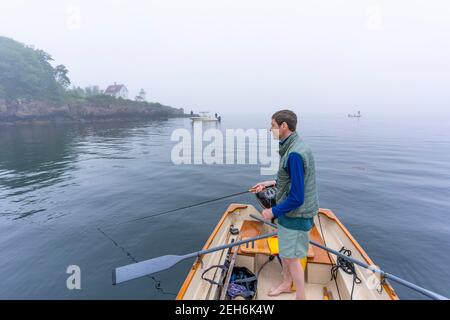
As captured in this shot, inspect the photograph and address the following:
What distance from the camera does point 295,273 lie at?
3398 mm

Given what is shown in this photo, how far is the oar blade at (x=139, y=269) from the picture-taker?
12.0ft

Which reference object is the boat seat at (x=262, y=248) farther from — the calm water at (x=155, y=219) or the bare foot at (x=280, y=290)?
the calm water at (x=155, y=219)

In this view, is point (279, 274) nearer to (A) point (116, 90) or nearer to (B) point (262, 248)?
(B) point (262, 248)

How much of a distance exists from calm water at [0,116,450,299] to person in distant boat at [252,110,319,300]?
3318 mm

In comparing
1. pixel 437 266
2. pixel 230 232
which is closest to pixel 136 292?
pixel 230 232

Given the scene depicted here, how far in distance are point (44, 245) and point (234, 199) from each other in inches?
A: 284

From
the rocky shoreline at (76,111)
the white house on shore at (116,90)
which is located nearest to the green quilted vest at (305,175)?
the rocky shoreline at (76,111)

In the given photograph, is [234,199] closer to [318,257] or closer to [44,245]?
[318,257]

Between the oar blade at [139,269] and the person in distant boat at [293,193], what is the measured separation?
84.5 inches

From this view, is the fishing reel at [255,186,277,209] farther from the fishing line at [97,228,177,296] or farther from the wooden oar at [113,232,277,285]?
the fishing line at [97,228,177,296]

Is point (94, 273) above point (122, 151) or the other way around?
→ the other way around

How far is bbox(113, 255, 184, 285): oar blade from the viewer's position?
12.0ft

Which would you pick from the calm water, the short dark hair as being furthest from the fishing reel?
the calm water

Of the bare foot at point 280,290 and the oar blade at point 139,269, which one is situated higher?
the oar blade at point 139,269
